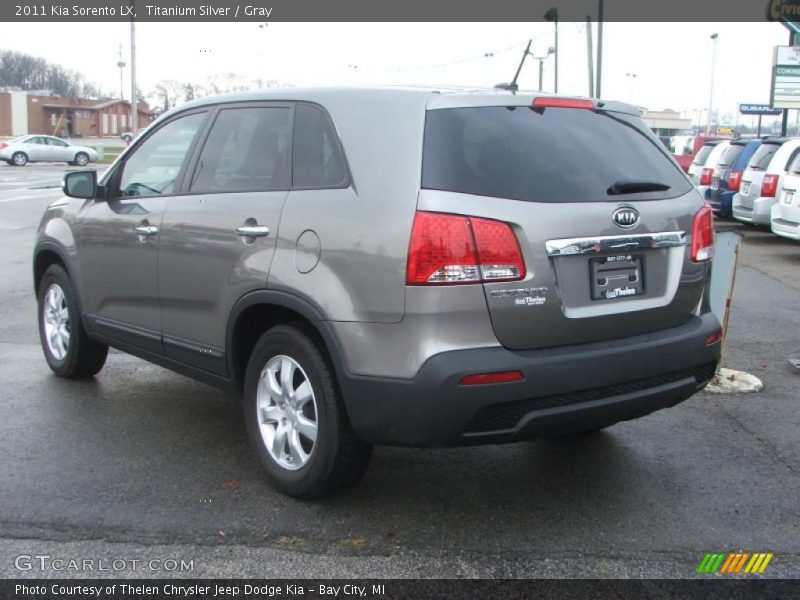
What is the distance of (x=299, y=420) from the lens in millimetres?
3795

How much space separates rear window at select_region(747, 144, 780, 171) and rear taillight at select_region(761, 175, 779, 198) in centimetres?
62

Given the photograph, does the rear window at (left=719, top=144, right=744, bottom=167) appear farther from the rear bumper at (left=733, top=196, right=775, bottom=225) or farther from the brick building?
the brick building

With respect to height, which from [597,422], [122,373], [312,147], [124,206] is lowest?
[122,373]

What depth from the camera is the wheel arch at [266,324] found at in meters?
3.49

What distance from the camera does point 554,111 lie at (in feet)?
12.3

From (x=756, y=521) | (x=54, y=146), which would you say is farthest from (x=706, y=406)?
(x=54, y=146)

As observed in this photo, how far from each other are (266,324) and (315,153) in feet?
2.73

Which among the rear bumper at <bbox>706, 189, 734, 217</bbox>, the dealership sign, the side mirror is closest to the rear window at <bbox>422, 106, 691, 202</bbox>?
the side mirror

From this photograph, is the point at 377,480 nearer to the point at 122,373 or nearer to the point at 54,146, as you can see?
the point at 122,373

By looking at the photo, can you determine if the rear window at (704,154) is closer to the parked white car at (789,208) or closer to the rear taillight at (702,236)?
the parked white car at (789,208)

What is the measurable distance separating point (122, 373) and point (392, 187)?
351cm

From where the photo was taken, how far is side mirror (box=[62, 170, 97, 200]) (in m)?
5.20

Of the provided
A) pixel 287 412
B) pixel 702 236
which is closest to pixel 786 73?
pixel 702 236

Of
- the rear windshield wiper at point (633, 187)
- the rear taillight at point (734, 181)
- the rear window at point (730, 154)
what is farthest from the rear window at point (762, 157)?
the rear windshield wiper at point (633, 187)
